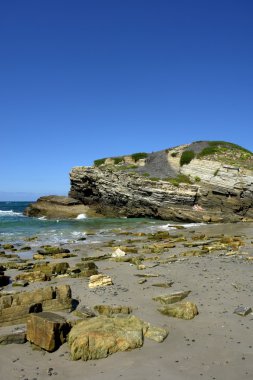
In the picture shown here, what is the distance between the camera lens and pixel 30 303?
31.7 ft

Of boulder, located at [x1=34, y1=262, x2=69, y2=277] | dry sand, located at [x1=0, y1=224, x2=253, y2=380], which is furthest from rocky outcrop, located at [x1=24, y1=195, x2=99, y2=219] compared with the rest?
dry sand, located at [x1=0, y1=224, x2=253, y2=380]

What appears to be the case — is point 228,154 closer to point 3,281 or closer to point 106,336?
point 3,281

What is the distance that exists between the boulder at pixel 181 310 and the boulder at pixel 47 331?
2.87 metres

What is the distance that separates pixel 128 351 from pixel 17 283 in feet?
24.9

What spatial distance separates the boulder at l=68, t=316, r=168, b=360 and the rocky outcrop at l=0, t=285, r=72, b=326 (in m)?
1.75

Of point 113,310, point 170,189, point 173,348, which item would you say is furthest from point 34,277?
point 170,189

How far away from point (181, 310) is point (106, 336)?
2.63 meters

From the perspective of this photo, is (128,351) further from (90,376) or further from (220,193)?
(220,193)

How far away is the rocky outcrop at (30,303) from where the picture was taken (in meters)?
9.11

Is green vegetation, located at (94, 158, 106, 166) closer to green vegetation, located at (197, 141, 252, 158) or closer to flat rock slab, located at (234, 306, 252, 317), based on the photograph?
green vegetation, located at (197, 141, 252, 158)

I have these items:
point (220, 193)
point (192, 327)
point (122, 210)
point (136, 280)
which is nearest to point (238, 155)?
point (220, 193)

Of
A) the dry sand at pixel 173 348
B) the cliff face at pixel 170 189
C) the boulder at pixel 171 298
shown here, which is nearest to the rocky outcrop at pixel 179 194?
the cliff face at pixel 170 189

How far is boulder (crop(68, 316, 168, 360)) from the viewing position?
7.37m

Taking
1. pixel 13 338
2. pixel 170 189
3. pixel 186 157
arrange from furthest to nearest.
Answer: pixel 186 157, pixel 170 189, pixel 13 338
